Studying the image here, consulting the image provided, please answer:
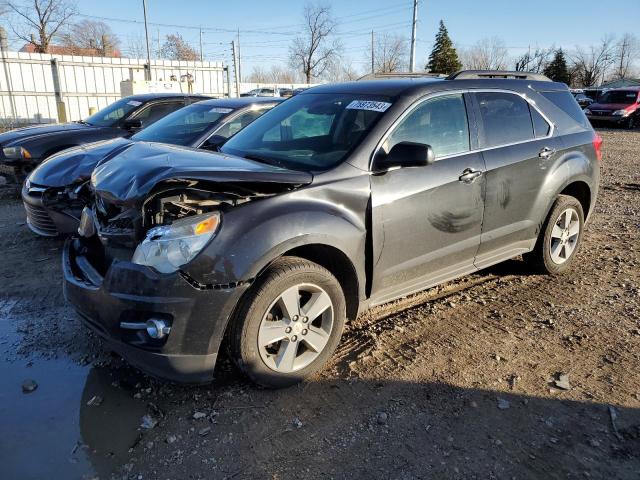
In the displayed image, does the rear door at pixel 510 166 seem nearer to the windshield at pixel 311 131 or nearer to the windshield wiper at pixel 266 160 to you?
the windshield at pixel 311 131

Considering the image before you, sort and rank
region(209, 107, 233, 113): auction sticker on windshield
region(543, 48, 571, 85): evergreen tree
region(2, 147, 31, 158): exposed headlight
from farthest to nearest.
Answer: region(543, 48, 571, 85): evergreen tree, region(2, 147, 31, 158): exposed headlight, region(209, 107, 233, 113): auction sticker on windshield

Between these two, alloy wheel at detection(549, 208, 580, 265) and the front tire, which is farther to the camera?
alloy wheel at detection(549, 208, 580, 265)

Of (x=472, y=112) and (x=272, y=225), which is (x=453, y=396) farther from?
(x=472, y=112)

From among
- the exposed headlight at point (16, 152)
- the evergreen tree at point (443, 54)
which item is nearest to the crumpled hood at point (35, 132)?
the exposed headlight at point (16, 152)

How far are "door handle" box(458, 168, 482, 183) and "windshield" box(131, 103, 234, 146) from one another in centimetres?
332

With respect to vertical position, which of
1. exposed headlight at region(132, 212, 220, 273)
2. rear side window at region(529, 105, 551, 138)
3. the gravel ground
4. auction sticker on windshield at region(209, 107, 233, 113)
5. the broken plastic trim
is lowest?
the gravel ground

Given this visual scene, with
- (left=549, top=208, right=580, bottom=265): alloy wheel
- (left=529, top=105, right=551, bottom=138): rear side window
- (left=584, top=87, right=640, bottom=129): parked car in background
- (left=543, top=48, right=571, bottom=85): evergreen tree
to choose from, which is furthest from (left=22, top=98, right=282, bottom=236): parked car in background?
(left=543, top=48, right=571, bottom=85): evergreen tree

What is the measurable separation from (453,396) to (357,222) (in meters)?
1.19

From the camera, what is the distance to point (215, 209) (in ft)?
9.00

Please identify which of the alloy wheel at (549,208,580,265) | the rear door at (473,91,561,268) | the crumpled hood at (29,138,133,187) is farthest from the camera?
the crumpled hood at (29,138,133,187)

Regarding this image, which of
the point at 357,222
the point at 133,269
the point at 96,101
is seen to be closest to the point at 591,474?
the point at 357,222

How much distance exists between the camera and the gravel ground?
8.02 ft

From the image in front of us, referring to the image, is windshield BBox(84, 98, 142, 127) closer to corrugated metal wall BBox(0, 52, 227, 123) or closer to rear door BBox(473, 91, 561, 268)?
rear door BBox(473, 91, 561, 268)

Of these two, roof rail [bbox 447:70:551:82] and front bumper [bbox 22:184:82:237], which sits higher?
roof rail [bbox 447:70:551:82]
